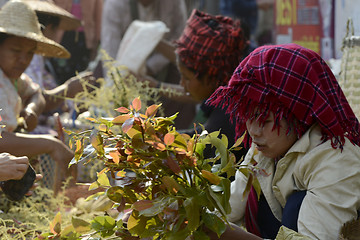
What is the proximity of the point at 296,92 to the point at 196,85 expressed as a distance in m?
1.17

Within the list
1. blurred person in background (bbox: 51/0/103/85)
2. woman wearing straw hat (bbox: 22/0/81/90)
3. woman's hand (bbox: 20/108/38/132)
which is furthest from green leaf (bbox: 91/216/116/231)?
blurred person in background (bbox: 51/0/103/85)

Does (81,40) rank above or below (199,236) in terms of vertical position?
below

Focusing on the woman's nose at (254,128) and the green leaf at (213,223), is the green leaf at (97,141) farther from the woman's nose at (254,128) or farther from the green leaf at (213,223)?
the woman's nose at (254,128)

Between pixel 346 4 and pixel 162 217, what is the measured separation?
300 cm

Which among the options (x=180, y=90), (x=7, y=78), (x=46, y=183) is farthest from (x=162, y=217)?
(x=180, y=90)

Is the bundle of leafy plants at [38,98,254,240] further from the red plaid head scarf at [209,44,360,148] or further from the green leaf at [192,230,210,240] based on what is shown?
the red plaid head scarf at [209,44,360,148]

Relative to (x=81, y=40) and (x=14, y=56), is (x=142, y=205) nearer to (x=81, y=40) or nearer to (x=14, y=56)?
(x=14, y=56)

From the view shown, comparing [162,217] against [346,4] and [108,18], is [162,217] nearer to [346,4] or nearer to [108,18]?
[346,4]

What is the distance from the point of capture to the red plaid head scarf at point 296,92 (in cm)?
158

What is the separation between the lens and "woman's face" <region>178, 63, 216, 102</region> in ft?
8.89

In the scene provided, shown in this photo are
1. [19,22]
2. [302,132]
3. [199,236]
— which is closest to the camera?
[199,236]

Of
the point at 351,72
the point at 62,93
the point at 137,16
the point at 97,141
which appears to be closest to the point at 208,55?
the point at 351,72

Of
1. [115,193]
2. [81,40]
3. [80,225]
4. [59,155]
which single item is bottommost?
[81,40]

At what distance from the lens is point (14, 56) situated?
2918 mm
